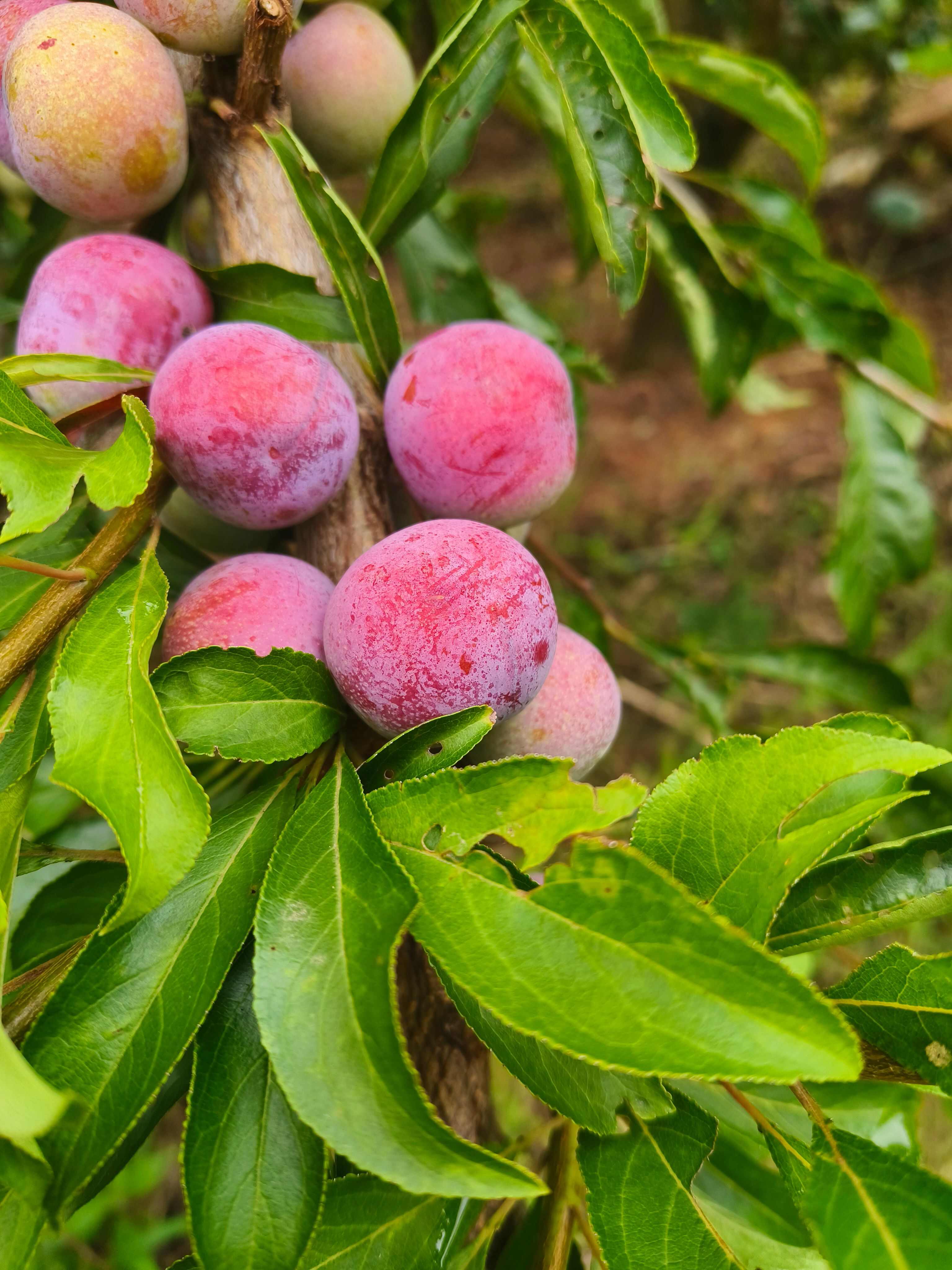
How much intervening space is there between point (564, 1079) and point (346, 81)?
1011 mm

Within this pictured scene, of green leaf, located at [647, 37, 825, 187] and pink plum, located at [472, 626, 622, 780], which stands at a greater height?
green leaf, located at [647, 37, 825, 187]

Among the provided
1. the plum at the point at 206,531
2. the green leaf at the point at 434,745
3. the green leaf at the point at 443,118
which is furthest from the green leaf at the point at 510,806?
the green leaf at the point at 443,118

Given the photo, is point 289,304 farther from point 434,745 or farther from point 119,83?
point 434,745

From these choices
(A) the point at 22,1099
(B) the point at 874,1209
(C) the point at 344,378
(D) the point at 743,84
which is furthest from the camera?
(D) the point at 743,84

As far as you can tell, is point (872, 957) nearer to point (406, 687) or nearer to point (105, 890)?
point (406, 687)

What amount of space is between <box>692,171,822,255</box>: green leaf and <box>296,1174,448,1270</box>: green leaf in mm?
1498

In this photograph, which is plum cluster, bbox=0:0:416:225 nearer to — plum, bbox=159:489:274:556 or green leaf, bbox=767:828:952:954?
plum, bbox=159:489:274:556

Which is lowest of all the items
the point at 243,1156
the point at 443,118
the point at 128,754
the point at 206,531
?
the point at 243,1156

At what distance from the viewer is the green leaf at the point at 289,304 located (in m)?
0.83

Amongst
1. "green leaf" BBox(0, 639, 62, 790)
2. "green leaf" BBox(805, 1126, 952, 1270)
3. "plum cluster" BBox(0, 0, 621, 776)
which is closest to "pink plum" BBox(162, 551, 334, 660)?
"plum cluster" BBox(0, 0, 621, 776)

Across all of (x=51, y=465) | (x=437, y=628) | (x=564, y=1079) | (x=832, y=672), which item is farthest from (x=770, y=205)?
(x=564, y=1079)

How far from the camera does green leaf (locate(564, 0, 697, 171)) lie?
0.78 meters

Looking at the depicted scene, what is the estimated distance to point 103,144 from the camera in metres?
0.81

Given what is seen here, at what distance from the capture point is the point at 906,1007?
0.63 m
